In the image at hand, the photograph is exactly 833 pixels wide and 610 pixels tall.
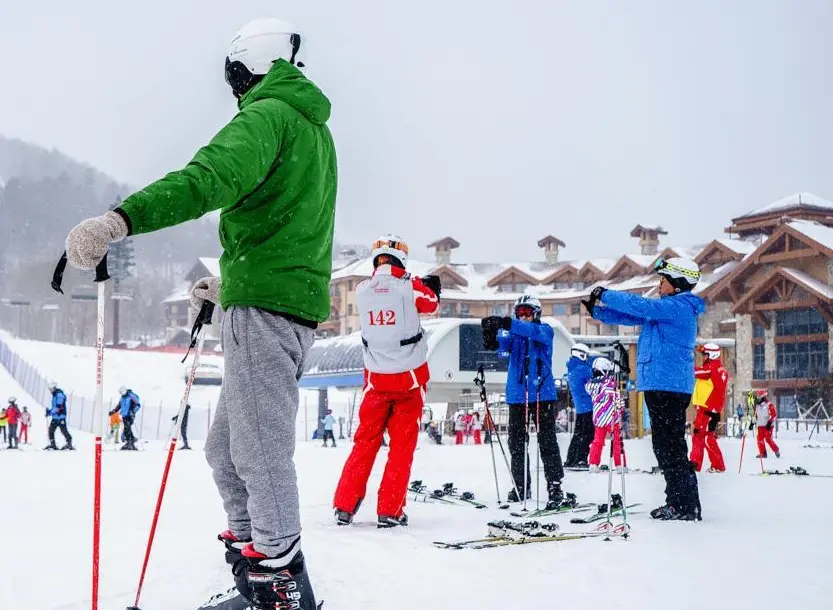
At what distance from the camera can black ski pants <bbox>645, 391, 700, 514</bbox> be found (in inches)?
222

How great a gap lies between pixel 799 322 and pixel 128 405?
31096mm

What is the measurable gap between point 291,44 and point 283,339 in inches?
39.4

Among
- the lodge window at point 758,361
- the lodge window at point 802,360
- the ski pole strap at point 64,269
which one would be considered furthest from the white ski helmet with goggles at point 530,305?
the lodge window at point 758,361

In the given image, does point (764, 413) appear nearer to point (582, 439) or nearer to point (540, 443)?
point (582, 439)

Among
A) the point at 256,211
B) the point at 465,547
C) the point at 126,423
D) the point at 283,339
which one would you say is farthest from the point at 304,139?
the point at 126,423

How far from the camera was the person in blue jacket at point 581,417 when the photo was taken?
36.9 feet

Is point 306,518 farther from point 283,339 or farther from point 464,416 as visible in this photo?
point 464,416

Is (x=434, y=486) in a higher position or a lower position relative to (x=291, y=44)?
lower

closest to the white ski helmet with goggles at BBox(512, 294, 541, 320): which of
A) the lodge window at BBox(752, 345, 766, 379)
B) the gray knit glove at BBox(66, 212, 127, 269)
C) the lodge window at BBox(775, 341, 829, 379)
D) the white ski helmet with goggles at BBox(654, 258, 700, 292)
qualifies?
the white ski helmet with goggles at BBox(654, 258, 700, 292)

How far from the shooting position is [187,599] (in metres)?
3.21

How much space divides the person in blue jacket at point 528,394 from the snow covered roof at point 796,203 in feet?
151

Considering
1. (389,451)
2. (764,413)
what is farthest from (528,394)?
(764,413)

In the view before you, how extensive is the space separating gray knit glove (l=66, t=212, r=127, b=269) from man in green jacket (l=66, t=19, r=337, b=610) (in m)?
0.35

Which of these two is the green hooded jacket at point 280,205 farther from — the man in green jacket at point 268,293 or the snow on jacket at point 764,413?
the snow on jacket at point 764,413
